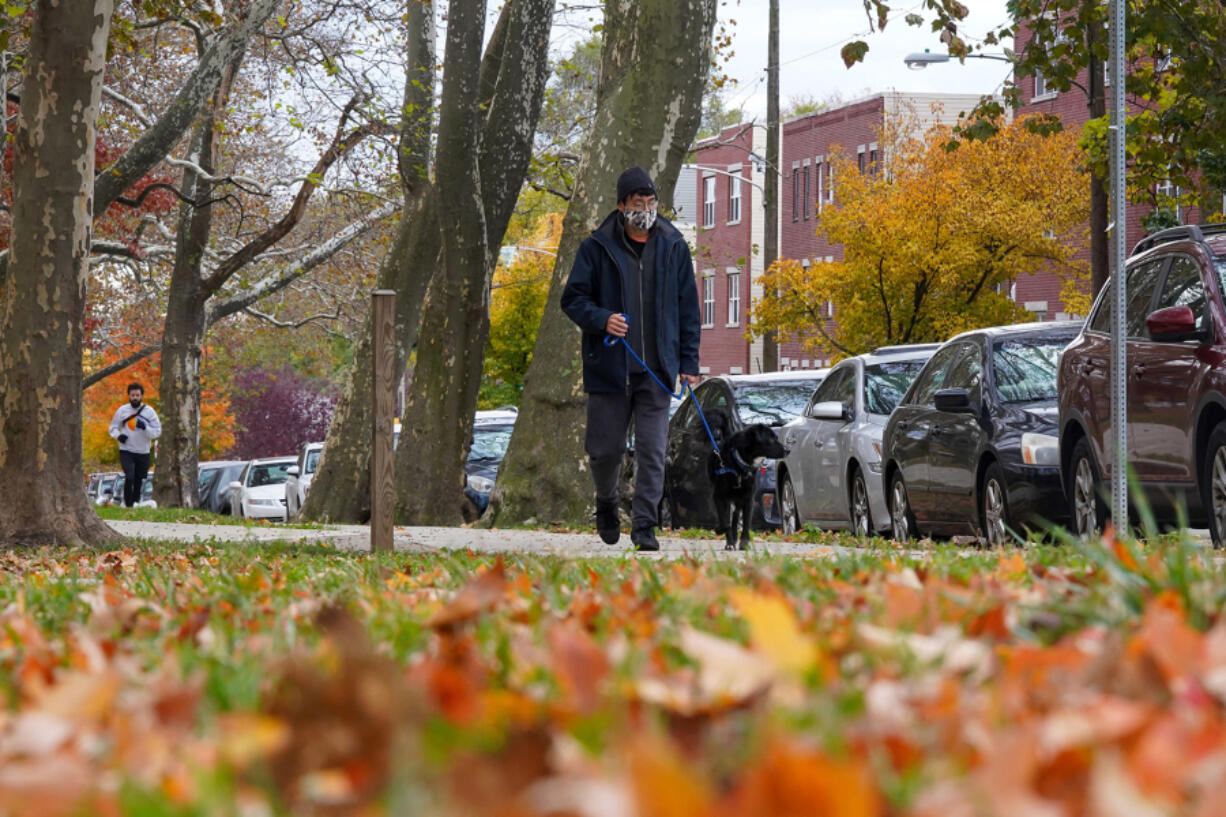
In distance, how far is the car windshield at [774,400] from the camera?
755 inches

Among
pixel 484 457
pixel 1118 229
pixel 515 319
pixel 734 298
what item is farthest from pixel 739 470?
pixel 734 298

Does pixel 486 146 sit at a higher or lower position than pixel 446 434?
higher

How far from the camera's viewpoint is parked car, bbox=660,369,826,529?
56.0ft

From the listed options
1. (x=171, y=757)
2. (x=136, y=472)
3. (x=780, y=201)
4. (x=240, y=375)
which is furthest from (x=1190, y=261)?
(x=240, y=375)

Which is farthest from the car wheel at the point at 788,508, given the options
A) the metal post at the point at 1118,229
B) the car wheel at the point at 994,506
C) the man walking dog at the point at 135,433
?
the man walking dog at the point at 135,433

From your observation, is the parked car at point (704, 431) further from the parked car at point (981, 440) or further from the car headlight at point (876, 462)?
the parked car at point (981, 440)

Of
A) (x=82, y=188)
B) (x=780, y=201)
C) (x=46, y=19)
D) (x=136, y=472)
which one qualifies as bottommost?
(x=136, y=472)

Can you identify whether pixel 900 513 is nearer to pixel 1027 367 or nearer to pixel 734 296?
pixel 1027 367

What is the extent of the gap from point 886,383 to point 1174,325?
773 cm

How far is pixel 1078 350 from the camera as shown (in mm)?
11219

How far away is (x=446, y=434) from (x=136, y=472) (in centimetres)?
1419

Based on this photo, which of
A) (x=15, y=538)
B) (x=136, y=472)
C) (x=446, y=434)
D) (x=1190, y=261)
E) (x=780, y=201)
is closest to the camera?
(x=1190, y=261)

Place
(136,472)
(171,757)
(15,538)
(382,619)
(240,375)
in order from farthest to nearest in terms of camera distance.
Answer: (240,375) < (136,472) < (15,538) < (382,619) < (171,757)

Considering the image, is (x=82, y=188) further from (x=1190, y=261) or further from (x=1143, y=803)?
(x=1143, y=803)
